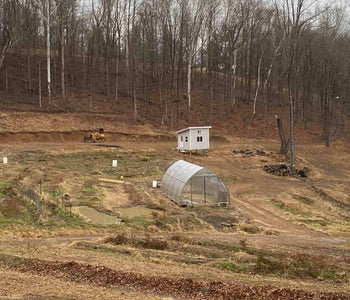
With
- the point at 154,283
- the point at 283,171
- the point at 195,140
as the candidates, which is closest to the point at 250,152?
the point at 195,140

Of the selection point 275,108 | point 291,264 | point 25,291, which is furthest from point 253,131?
point 25,291

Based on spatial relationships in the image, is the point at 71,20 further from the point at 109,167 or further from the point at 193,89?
the point at 109,167

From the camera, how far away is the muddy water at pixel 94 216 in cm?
2083

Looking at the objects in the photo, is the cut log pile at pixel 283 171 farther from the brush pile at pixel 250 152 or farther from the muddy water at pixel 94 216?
the muddy water at pixel 94 216

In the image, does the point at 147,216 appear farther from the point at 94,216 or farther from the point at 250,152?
the point at 250,152

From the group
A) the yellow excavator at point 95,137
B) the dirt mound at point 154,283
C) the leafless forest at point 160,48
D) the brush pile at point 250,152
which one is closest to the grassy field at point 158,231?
the dirt mound at point 154,283

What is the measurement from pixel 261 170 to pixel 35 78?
3819cm

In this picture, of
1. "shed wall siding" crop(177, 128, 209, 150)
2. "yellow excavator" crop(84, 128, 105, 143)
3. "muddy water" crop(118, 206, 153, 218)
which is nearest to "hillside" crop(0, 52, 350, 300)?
"muddy water" crop(118, 206, 153, 218)

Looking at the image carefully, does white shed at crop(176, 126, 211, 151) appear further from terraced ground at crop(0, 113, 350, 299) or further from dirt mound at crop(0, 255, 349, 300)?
dirt mound at crop(0, 255, 349, 300)

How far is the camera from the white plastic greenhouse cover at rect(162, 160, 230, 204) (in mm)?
25641

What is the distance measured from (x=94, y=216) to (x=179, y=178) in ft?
21.7

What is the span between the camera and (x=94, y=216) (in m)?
21.7

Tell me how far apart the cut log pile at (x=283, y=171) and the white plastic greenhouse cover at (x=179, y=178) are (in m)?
12.8

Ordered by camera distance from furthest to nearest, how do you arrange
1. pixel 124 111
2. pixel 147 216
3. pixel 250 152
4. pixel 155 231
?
pixel 124 111 < pixel 250 152 < pixel 147 216 < pixel 155 231
